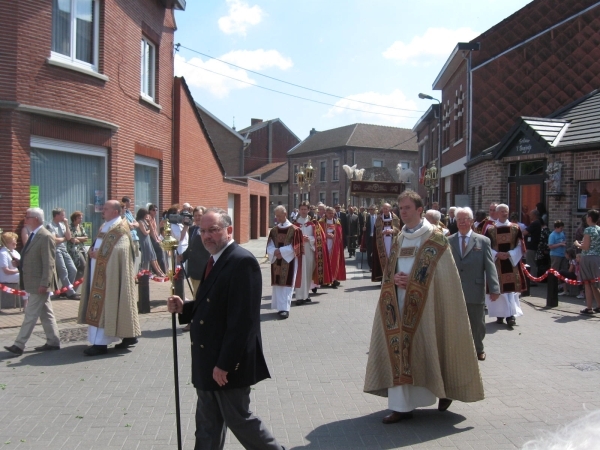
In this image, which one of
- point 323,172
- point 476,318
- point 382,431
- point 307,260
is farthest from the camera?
point 323,172

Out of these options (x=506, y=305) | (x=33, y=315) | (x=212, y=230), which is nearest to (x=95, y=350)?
(x=33, y=315)

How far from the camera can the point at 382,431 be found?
5.38m

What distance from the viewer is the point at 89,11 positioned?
13453 millimetres

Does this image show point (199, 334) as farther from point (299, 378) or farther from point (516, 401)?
point (516, 401)

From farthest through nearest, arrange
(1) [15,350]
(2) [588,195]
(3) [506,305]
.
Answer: (2) [588,195]
(3) [506,305]
(1) [15,350]

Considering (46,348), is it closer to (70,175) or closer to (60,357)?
(60,357)

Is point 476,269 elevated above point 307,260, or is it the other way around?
point 476,269

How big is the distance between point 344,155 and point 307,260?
4820 cm

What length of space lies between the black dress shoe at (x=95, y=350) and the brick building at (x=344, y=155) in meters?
51.7

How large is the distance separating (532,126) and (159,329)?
37.8ft

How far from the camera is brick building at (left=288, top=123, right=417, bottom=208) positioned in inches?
2406

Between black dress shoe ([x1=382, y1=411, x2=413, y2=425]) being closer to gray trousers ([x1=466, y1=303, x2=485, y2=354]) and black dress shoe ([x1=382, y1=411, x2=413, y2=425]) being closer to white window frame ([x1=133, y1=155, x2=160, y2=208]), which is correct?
gray trousers ([x1=466, y1=303, x2=485, y2=354])

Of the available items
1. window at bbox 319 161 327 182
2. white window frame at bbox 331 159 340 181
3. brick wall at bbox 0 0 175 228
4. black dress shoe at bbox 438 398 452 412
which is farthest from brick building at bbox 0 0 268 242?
window at bbox 319 161 327 182

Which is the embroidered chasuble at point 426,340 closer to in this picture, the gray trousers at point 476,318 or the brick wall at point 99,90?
the gray trousers at point 476,318
